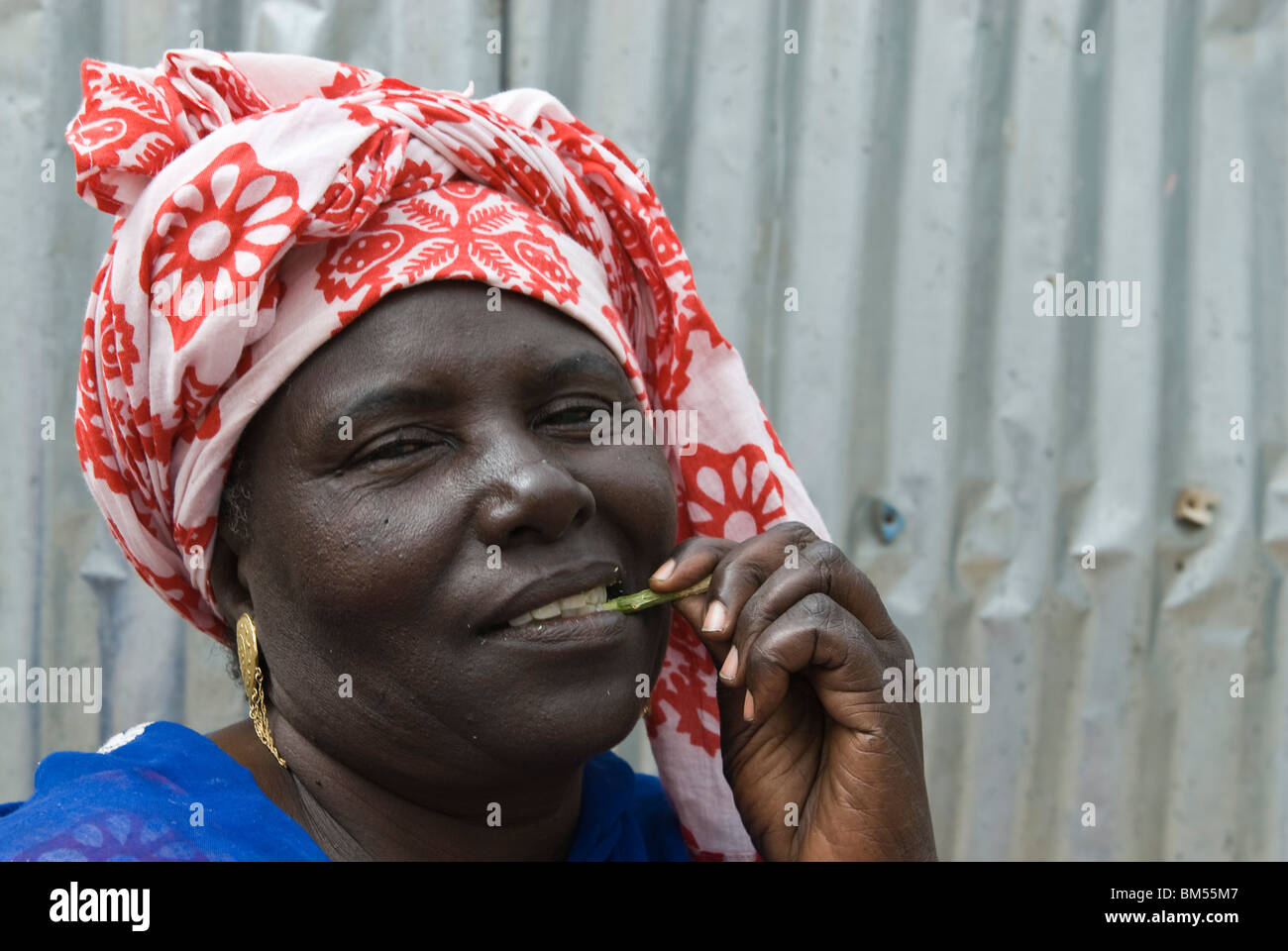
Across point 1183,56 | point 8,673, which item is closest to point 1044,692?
point 1183,56

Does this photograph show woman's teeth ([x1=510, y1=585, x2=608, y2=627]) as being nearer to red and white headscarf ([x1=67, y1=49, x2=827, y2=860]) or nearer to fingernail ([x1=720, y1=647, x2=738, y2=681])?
fingernail ([x1=720, y1=647, x2=738, y2=681])

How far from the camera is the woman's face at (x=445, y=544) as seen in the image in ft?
5.21

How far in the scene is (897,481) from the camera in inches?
113

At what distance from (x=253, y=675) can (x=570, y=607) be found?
0.52m

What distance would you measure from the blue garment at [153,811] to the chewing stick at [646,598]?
19.5 inches

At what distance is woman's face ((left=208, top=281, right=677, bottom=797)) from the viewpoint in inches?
62.6

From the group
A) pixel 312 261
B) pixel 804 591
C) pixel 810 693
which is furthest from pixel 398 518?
pixel 810 693

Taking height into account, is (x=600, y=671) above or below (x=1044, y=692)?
above

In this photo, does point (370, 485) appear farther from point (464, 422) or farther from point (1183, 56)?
point (1183, 56)

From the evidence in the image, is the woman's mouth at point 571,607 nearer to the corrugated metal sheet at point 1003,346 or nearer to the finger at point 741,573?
the finger at point 741,573

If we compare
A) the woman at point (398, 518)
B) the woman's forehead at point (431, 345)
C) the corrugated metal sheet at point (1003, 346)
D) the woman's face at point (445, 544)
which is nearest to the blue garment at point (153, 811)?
the woman at point (398, 518)

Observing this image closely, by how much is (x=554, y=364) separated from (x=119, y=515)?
74cm

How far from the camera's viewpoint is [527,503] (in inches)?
62.2

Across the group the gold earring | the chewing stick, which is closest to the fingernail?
the chewing stick
